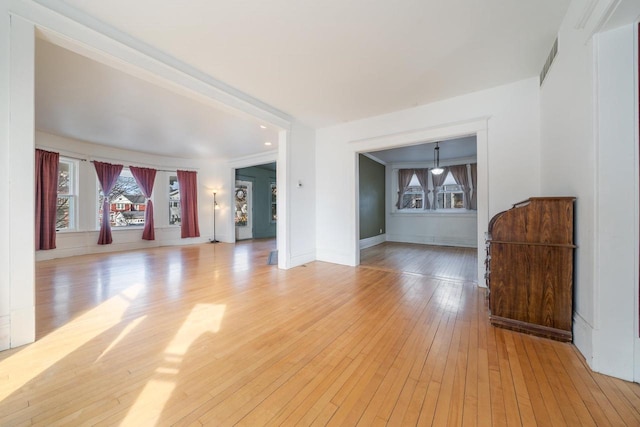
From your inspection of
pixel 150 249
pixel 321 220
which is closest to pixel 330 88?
pixel 321 220

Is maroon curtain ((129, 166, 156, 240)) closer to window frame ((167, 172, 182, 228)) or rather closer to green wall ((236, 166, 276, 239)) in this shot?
window frame ((167, 172, 182, 228))

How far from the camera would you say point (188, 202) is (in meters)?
7.71

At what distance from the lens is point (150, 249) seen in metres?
6.77

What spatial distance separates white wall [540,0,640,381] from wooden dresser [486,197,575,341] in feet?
0.51

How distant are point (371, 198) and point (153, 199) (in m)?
6.58

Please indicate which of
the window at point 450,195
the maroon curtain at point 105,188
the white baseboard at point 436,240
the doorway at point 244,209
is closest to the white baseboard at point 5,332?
the maroon curtain at point 105,188

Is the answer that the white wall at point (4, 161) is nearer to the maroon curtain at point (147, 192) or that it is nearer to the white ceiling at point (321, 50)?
the white ceiling at point (321, 50)

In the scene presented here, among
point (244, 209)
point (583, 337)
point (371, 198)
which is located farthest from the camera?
point (244, 209)

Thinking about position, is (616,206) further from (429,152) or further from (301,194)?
(429,152)

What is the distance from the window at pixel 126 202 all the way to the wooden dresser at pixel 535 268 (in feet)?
27.5

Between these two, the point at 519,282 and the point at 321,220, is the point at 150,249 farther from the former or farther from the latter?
the point at 519,282

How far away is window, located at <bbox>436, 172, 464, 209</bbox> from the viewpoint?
731 centimetres

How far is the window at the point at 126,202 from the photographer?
6559 millimetres

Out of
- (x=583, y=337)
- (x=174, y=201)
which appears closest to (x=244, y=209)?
(x=174, y=201)
